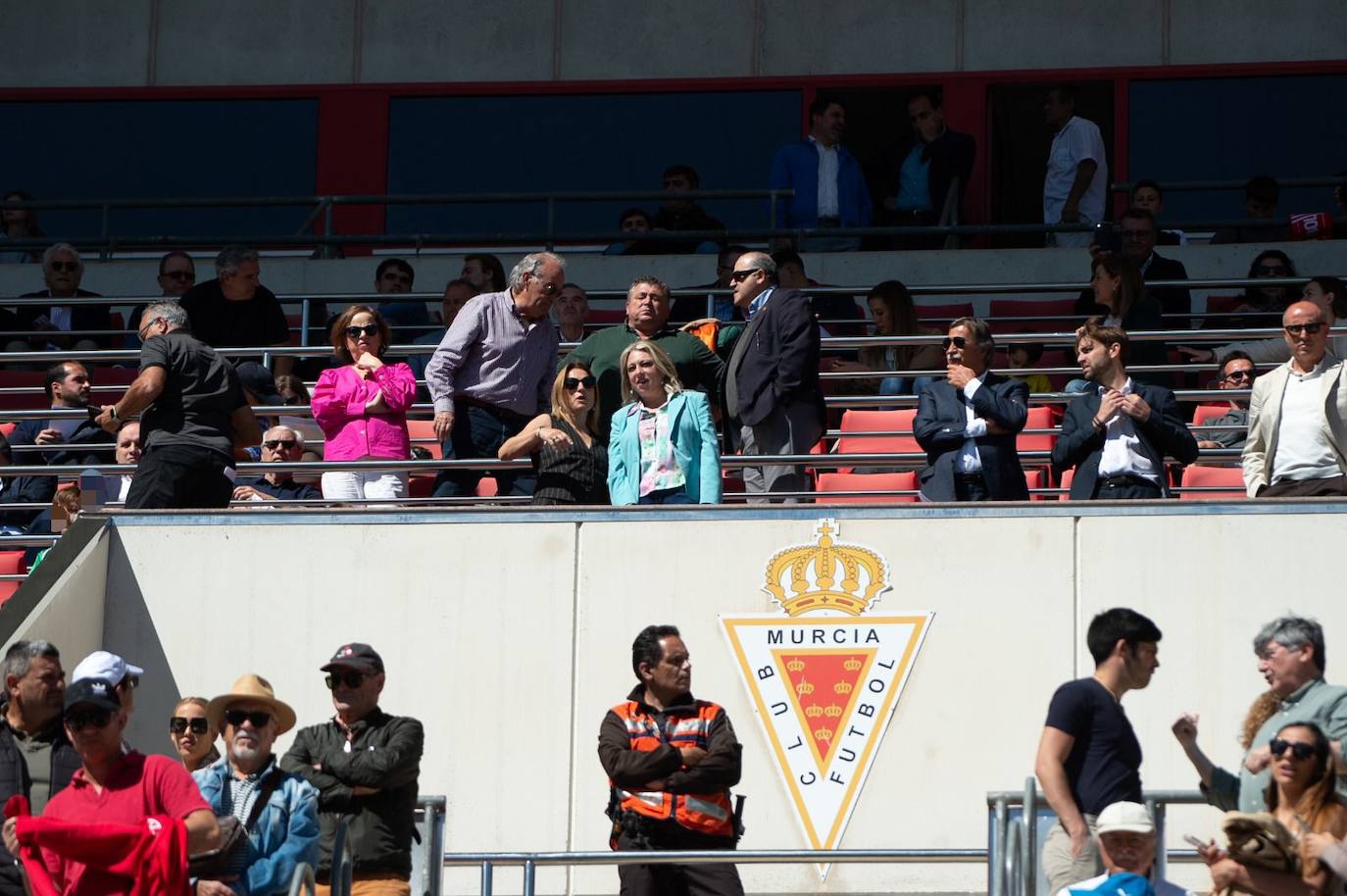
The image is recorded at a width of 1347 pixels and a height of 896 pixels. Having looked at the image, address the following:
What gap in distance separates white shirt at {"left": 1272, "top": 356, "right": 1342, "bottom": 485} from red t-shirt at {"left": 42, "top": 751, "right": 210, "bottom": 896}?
214 inches

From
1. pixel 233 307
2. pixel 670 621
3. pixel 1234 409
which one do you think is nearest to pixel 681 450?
pixel 670 621

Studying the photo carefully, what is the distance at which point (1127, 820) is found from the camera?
763 cm

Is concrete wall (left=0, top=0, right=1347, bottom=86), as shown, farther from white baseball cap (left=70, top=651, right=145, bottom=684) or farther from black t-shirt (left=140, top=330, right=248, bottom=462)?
white baseball cap (left=70, top=651, right=145, bottom=684)

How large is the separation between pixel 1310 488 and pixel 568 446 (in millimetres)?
3380

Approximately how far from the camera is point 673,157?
19.4 m

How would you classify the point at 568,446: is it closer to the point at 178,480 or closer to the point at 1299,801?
the point at 178,480

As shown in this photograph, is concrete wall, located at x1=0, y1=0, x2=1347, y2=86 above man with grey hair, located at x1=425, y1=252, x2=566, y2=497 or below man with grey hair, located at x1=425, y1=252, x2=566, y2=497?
above

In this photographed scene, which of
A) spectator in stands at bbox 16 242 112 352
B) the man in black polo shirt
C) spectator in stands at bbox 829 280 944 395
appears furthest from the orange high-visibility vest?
spectator in stands at bbox 16 242 112 352

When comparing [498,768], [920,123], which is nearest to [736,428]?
[498,768]

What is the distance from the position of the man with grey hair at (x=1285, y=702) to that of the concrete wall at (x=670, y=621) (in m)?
2.87

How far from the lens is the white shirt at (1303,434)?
11.1 meters

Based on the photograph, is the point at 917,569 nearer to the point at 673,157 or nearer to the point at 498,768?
the point at 498,768

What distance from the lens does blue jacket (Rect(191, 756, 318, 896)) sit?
27.1ft

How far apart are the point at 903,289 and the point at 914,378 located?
498 mm
